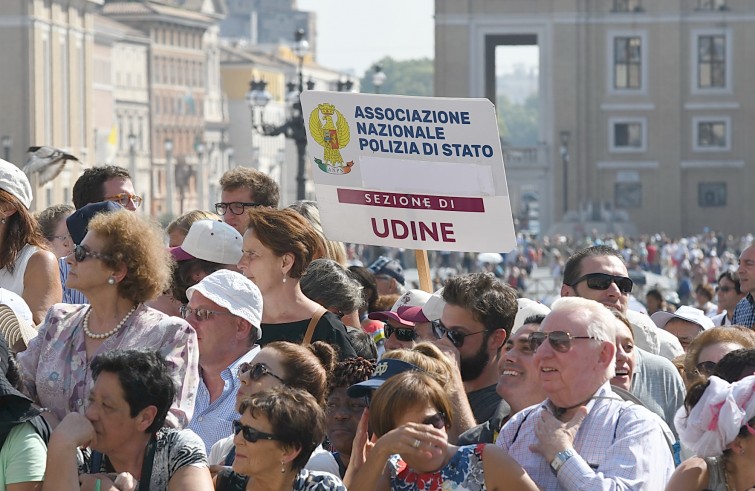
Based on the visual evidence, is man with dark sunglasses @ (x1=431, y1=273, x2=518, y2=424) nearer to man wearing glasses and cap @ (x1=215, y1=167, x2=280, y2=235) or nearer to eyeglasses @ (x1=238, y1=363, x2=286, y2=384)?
eyeglasses @ (x1=238, y1=363, x2=286, y2=384)

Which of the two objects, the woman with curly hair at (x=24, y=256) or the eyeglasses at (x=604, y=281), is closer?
the woman with curly hair at (x=24, y=256)

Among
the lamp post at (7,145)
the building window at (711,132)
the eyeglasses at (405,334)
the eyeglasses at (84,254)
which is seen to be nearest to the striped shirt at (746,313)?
the eyeglasses at (405,334)

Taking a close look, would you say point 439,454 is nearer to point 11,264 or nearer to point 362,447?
point 362,447

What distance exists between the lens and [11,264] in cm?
612

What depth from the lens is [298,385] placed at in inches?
199

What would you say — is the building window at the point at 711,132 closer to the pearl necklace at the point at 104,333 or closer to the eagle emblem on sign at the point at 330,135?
the eagle emblem on sign at the point at 330,135

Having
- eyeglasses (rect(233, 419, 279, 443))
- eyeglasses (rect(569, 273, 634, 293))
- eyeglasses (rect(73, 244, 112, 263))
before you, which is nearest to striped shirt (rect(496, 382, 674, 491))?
eyeglasses (rect(233, 419, 279, 443))

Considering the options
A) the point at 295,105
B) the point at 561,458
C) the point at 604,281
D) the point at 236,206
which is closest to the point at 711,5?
the point at 295,105

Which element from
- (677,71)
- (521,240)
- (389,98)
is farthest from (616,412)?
(677,71)

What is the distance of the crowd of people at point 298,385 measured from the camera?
4.57m

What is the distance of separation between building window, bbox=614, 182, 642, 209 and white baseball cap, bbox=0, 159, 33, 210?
56.4 meters

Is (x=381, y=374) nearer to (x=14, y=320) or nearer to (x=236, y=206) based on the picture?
(x=14, y=320)

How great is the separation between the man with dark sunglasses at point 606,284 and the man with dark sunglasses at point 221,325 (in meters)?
1.69

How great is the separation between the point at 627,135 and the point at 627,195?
219cm
